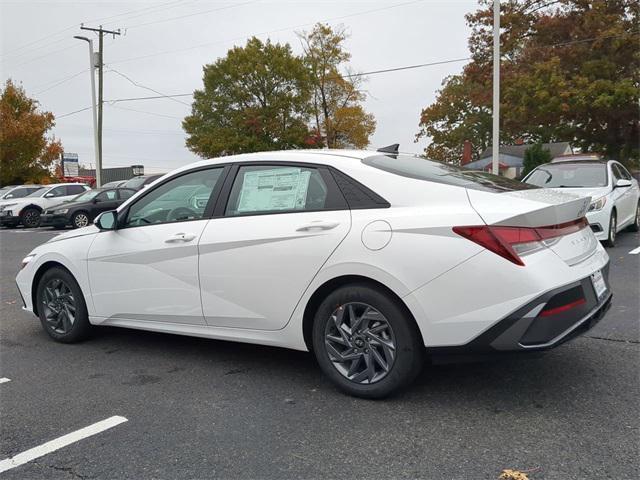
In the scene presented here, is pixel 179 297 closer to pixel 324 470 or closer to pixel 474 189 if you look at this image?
pixel 324 470

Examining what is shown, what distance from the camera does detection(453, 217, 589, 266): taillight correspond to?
3.06 meters

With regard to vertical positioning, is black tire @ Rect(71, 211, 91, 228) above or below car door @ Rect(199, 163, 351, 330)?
below

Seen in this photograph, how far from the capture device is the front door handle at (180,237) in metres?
4.12

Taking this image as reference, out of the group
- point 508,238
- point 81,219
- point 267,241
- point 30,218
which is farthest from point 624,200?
point 30,218

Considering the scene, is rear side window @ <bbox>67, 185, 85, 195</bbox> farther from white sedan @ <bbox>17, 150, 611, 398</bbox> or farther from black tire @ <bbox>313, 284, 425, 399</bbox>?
black tire @ <bbox>313, 284, 425, 399</bbox>

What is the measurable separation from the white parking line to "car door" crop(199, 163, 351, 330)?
1006mm

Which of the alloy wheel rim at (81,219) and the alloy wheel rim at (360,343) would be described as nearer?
the alloy wheel rim at (360,343)

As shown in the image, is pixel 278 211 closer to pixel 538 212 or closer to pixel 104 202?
pixel 538 212

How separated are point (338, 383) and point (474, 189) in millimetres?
1435

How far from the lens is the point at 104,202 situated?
19234mm

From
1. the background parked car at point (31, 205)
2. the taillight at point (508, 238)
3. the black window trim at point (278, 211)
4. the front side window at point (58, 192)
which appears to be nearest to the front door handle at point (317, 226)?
the black window trim at point (278, 211)

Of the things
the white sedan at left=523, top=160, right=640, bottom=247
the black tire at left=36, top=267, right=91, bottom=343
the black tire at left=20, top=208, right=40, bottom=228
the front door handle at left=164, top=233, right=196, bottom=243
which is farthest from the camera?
the black tire at left=20, top=208, right=40, bottom=228

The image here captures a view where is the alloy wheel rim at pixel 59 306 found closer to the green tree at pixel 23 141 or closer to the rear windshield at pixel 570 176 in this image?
the rear windshield at pixel 570 176

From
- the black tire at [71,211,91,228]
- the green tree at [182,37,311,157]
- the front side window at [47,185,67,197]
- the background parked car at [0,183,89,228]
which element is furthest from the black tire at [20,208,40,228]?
the green tree at [182,37,311,157]
